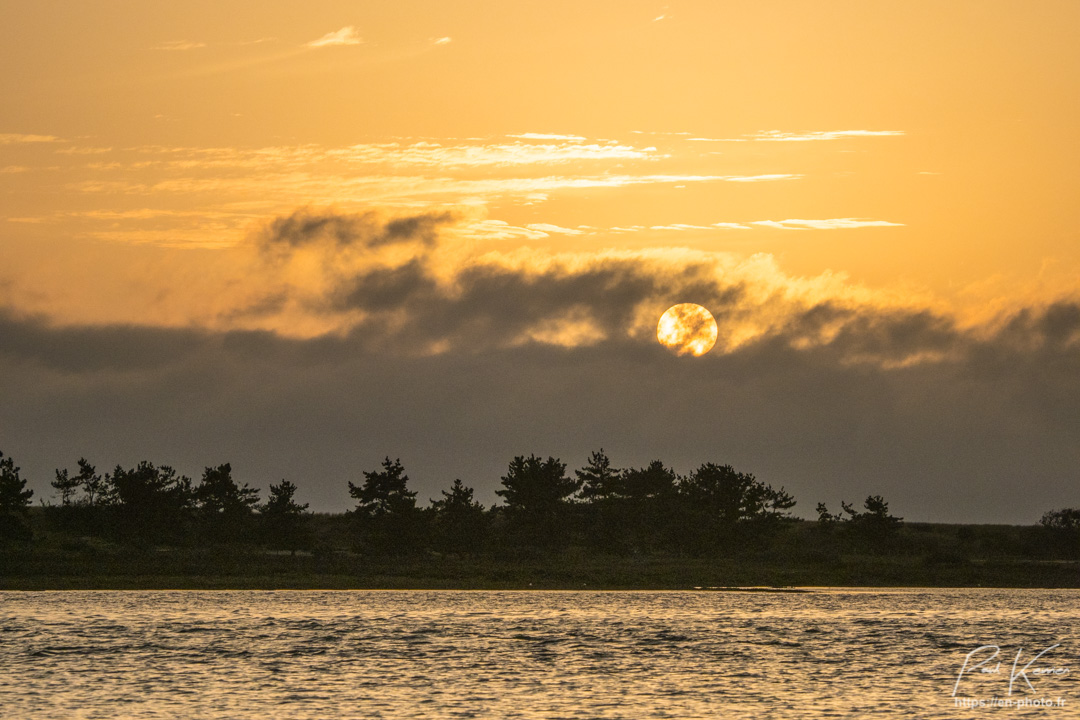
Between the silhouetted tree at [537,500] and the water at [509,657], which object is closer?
the water at [509,657]

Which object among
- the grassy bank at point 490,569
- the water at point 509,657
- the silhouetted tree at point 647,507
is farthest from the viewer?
the silhouetted tree at point 647,507

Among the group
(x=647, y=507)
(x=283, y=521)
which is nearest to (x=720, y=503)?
(x=647, y=507)

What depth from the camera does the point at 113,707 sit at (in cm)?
4381

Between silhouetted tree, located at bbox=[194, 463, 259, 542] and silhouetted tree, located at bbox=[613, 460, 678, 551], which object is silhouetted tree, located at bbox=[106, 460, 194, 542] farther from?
silhouetted tree, located at bbox=[613, 460, 678, 551]

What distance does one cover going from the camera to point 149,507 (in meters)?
137

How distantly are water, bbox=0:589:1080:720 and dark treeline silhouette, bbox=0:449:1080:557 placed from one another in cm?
3162

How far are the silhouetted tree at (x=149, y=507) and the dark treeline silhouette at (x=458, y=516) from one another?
0.12m

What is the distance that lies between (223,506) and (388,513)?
2075 centimetres

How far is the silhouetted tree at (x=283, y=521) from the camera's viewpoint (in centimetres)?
13812

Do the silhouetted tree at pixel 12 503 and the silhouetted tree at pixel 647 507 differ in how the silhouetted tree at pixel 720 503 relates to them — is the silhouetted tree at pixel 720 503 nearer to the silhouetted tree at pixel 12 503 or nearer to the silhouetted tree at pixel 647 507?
the silhouetted tree at pixel 647 507

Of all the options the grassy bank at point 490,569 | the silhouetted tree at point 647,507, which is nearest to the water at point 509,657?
the grassy bank at point 490,569

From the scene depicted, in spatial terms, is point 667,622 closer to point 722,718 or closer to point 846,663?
point 846,663

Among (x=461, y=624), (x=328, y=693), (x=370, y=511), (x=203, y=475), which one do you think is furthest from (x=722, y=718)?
(x=203, y=475)

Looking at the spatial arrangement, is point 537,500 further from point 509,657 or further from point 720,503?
point 509,657
